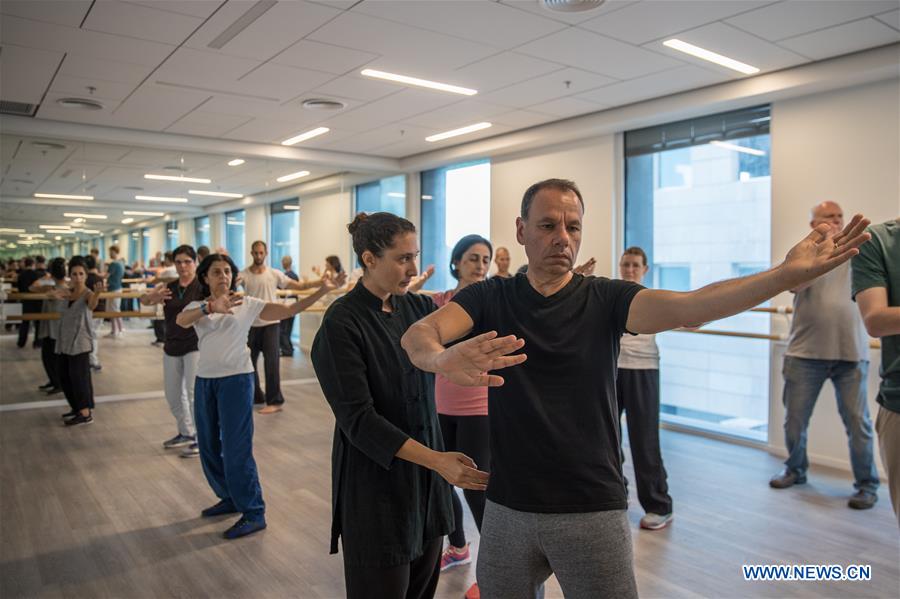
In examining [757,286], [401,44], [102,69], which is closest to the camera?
[757,286]

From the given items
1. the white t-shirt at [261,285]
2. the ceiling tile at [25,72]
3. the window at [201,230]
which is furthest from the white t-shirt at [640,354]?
the window at [201,230]

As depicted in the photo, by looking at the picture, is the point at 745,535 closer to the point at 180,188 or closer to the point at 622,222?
the point at 622,222

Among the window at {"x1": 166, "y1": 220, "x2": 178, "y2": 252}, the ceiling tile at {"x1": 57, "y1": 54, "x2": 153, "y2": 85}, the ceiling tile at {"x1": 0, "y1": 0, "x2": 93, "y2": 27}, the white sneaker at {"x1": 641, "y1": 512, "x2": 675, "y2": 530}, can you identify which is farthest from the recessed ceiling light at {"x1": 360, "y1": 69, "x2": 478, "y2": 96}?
the window at {"x1": 166, "y1": 220, "x2": 178, "y2": 252}

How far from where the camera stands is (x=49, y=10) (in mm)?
3945

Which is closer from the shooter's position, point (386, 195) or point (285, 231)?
point (285, 231)

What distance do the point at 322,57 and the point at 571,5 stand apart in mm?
1954

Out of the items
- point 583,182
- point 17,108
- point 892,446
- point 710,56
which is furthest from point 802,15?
point 17,108

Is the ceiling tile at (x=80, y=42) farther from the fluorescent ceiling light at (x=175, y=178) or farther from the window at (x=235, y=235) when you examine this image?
the window at (x=235, y=235)

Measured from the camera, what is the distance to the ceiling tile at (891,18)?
4081 millimetres

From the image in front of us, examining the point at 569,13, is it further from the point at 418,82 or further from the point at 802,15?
the point at 418,82

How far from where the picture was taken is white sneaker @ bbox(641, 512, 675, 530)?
387 centimetres

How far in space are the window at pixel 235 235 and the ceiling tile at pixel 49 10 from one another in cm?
488

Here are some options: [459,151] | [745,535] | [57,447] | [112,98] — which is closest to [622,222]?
[459,151]

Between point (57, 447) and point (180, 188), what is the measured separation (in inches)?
160
